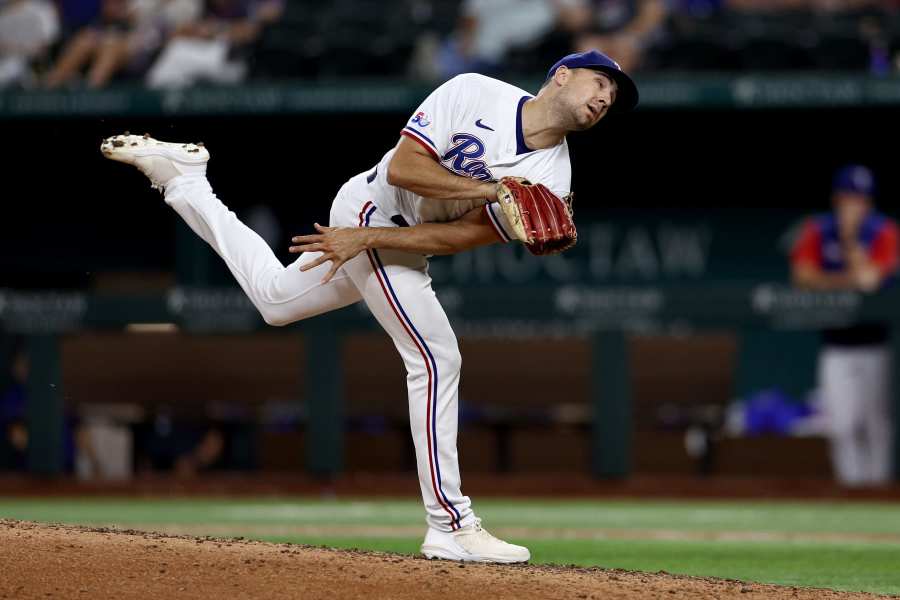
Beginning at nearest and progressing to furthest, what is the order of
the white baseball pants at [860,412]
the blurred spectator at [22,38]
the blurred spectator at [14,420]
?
1. the white baseball pants at [860,412]
2. the blurred spectator at [14,420]
3. the blurred spectator at [22,38]

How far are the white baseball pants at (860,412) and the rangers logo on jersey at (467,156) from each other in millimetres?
5372

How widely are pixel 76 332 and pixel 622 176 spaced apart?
464 centimetres

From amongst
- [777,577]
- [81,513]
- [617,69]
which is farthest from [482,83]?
[81,513]

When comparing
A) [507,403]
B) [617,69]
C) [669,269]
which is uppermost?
[669,269]

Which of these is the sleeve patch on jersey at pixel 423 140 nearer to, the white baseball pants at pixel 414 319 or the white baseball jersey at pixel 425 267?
the white baseball jersey at pixel 425 267

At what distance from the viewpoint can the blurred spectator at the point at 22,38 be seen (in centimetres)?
1036

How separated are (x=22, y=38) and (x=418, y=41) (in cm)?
295

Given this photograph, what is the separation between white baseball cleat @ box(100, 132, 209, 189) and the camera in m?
4.43

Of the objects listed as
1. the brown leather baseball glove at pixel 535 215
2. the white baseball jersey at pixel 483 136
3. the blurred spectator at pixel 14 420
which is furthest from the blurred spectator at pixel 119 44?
the brown leather baseball glove at pixel 535 215

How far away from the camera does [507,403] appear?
930cm

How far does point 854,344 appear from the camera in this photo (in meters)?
8.73

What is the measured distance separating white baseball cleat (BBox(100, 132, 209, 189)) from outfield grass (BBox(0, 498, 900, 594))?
1.71 m

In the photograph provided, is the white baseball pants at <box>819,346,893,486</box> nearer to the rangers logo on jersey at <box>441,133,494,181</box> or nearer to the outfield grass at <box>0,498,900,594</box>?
the outfield grass at <box>0,498,900,594</box>

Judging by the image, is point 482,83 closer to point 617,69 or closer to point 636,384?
point 617,69
